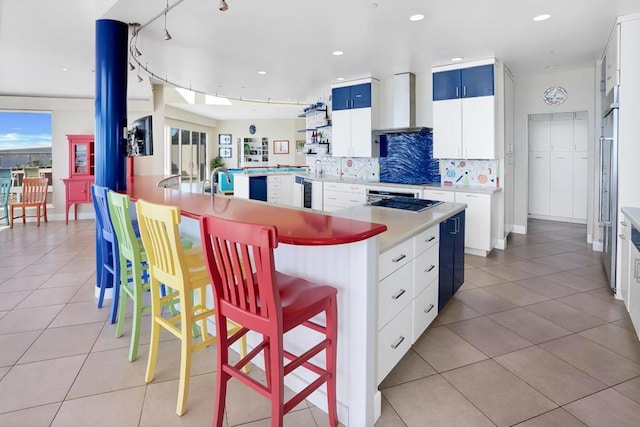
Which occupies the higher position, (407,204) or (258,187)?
(258,187)

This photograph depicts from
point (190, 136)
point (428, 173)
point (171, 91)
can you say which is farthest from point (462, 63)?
point (190, 136)

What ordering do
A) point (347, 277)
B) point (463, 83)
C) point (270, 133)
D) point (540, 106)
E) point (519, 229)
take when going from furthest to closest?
point (270, 133), point (519, 229), point (540, 106), point (463, 83), point (347, 277)

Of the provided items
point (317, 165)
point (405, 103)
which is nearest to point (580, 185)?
point (405, 103)

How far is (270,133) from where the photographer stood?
46.1 feet

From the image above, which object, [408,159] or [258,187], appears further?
[258,187]

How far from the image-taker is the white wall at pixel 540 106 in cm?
567

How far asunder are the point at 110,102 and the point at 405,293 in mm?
3055

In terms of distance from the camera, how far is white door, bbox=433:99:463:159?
17.4 ft

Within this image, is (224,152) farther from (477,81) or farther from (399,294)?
(399,294)

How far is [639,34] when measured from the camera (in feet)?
11.1

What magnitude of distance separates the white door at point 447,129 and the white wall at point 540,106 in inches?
63.0

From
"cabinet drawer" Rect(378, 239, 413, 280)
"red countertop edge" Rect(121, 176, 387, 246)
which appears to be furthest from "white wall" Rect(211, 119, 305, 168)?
"cabinet drawer" Rect(378, 239, 413, 280)

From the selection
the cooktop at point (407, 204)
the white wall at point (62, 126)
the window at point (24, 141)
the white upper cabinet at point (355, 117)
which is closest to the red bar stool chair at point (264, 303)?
the cooktop at point (407, 204)

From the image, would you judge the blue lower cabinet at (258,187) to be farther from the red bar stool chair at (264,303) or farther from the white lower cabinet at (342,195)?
the red bar stool chair at (264,303)
